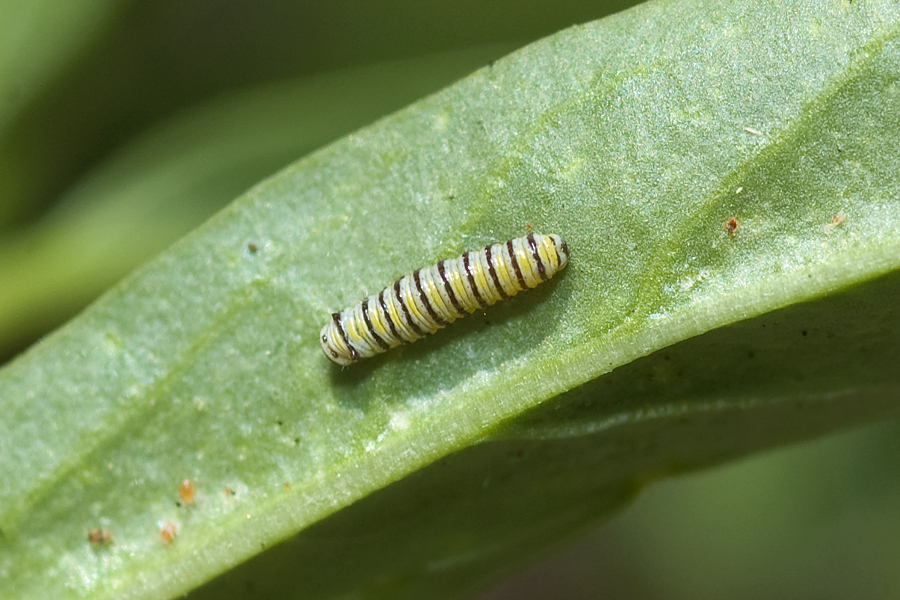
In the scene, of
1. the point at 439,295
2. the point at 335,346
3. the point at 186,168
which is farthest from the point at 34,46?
the point at 439,295

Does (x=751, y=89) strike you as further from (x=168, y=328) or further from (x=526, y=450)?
(x=168, y=328)

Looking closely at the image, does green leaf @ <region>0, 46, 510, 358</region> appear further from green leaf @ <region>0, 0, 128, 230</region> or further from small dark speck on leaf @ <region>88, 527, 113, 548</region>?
small dark speck on leaf @ <region>88, 527, 113, 548</region>

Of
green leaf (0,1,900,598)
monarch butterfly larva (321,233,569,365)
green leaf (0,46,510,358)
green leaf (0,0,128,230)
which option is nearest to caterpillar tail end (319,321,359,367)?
Result: monarch butterfly larva (321,233,569,365)

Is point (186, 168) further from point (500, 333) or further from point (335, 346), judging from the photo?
point (500, 333)

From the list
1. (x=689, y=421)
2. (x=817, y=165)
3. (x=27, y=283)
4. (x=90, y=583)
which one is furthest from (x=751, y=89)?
(x=27, y=283)

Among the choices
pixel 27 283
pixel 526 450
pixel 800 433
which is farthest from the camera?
pixel 27 283

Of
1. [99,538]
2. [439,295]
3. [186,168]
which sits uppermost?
[186,168]
